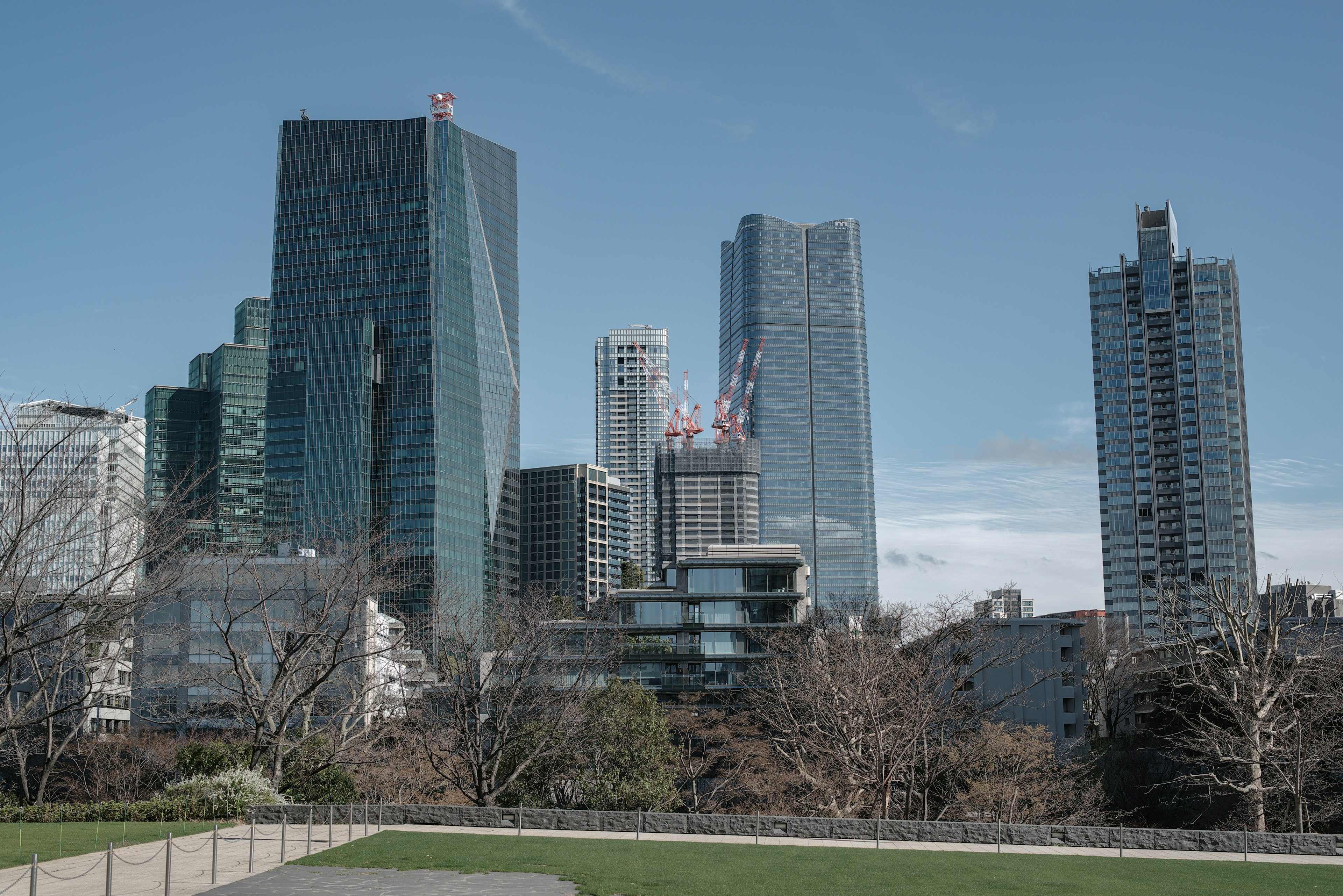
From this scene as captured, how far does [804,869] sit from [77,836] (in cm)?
1882

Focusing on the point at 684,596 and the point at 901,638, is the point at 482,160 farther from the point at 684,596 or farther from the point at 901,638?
the point at 901,638

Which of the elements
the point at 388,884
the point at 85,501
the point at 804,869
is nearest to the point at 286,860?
the point at 388,884

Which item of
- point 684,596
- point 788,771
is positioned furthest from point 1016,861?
point 684,596

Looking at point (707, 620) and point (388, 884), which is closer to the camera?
point (388, 884)

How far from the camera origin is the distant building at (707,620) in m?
85.8

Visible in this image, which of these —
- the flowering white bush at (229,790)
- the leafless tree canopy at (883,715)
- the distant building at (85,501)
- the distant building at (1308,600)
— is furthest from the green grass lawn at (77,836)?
the distant building at (1308,600)

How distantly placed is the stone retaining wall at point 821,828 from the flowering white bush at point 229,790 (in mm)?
1683

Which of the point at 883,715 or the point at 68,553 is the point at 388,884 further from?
the point at 883,715

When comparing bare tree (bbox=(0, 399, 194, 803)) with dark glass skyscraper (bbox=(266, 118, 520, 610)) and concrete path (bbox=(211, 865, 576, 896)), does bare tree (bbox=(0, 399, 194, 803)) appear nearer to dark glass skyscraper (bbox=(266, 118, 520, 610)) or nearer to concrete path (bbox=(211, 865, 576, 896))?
concrete path (bbox=(211, 865, 576, 896))

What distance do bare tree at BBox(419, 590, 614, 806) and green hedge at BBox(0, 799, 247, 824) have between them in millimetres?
9165

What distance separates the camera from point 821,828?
1287 inches

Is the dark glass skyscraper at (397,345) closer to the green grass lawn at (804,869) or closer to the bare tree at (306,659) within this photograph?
the bare tree at (306,659)

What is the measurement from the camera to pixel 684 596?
88.8 m

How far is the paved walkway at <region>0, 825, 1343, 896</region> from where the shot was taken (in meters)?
22.0
